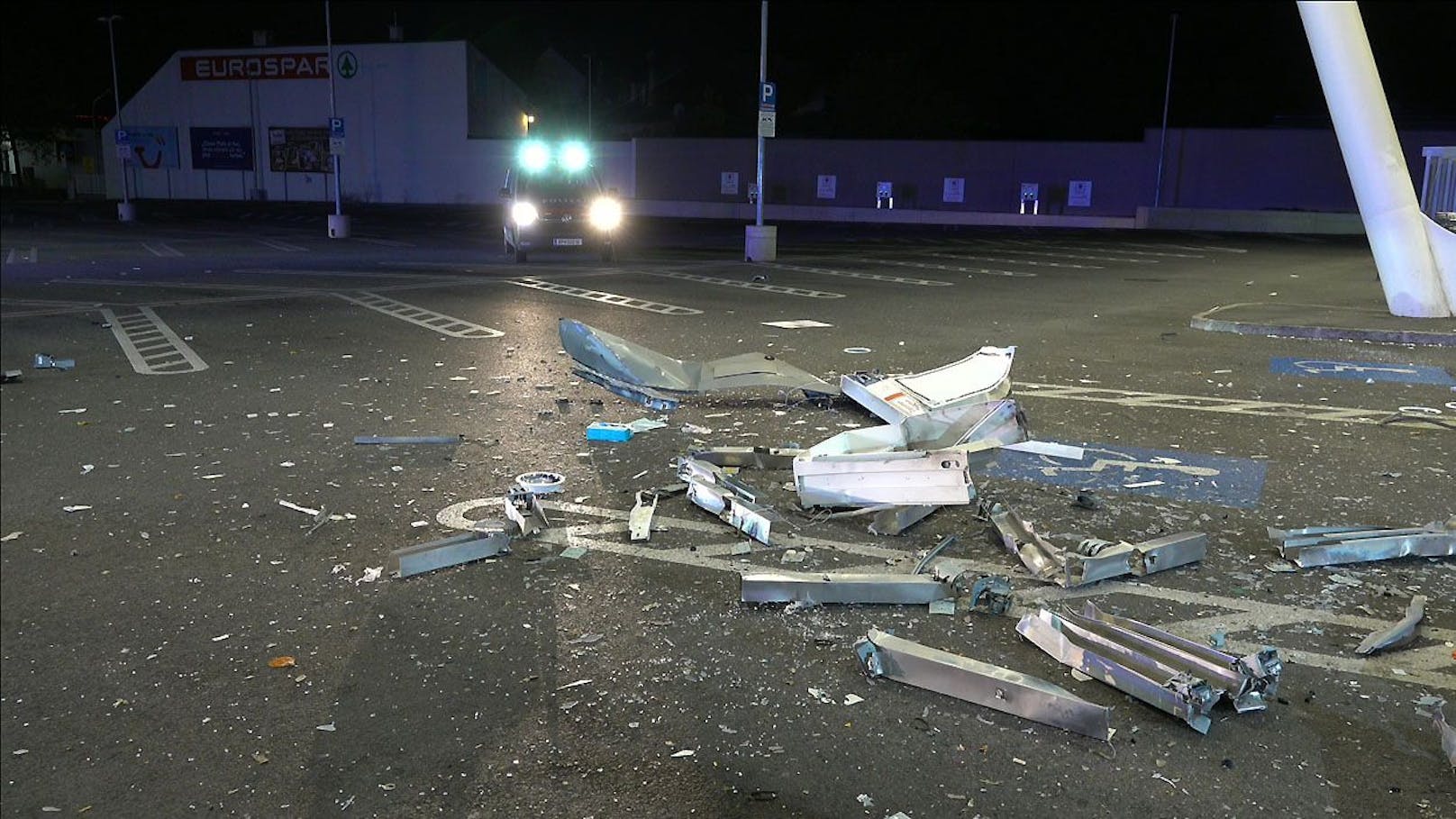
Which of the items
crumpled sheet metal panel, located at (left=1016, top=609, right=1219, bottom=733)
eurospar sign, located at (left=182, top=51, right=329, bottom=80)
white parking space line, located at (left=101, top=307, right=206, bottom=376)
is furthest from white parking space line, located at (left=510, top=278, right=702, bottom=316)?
eurospar sign, located at (left=182, top=51, right=329, bottom=80)

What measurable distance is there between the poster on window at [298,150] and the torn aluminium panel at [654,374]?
4805 cm

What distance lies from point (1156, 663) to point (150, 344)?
35.8 feet

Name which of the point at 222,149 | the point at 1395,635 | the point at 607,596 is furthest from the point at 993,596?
the point at 222,149

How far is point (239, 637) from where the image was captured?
14.4ft

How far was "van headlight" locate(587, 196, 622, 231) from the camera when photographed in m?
21.8

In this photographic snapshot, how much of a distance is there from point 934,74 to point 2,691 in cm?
6542

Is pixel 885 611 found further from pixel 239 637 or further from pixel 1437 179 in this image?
pixel 1437 179

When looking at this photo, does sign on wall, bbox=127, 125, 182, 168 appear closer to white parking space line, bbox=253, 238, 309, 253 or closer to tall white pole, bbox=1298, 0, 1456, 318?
white parking space line, bbox=253, 238, 309, 253

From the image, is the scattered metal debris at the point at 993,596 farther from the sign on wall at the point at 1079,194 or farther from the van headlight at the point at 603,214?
the sign on wall at the point at 1079,194

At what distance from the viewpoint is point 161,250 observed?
79.0 feet

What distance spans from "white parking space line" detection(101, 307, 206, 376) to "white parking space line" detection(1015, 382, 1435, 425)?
25.7 feet

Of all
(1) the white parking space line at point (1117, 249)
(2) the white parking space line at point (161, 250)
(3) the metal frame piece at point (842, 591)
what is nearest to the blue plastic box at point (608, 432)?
(3) the metal frame piece at point (842, 591)

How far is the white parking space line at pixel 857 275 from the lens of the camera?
18453 mm

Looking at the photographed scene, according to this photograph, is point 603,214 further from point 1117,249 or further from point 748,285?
point 1117,249
